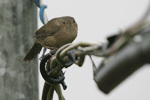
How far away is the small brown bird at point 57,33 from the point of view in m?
1.68

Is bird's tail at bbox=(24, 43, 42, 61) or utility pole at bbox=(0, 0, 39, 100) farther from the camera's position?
bird's tail at bbox=(24, 43, 42, 61)

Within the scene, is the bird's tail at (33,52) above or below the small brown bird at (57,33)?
below

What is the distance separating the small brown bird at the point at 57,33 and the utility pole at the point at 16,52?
48mm

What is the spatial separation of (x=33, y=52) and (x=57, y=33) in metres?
0.23

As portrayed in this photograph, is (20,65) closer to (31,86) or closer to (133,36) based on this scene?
(31,86)

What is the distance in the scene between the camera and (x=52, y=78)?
1297mm

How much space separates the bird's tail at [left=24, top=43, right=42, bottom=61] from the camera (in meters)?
1.75

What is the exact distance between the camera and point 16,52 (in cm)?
171

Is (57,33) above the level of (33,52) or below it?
above

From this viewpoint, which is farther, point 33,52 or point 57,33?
point 33,52

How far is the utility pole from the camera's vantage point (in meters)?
1.65

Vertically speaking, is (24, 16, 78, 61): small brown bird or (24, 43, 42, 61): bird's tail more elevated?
(24, 16, 78, 61): small brown bird

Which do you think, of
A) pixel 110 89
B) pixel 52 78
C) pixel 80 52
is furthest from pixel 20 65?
pixel 110 89

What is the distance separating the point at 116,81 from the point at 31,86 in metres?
1.05
